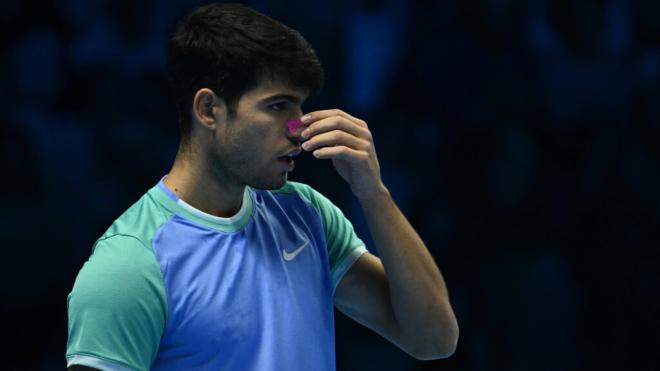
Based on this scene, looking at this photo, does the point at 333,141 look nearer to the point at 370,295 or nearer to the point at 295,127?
the point at 295,127

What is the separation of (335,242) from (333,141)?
0.68 feet

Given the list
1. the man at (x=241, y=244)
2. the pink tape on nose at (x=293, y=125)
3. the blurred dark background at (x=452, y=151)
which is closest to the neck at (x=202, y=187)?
the man at (x=241, y=244)

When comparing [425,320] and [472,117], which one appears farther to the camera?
[472,117]

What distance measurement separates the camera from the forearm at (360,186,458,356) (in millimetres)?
1305

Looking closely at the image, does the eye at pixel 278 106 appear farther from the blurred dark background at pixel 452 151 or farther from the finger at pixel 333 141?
the blurred dark background at pixel 452 151

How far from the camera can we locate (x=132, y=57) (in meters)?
2.45

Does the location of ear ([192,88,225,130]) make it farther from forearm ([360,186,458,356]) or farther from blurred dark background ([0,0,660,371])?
blurred dark background ([0,0,660,371])

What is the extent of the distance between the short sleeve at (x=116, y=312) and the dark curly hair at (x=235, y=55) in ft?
0.78

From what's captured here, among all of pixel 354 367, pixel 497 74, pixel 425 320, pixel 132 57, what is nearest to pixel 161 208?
pixel 425 320

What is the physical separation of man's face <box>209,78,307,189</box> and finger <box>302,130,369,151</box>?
3 centimetres

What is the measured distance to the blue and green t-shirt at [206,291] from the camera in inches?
43.9

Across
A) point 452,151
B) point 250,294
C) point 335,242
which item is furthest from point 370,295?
point 452,151

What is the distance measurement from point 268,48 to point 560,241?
1.80 metres

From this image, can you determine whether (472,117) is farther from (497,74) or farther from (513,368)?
(513,368)
